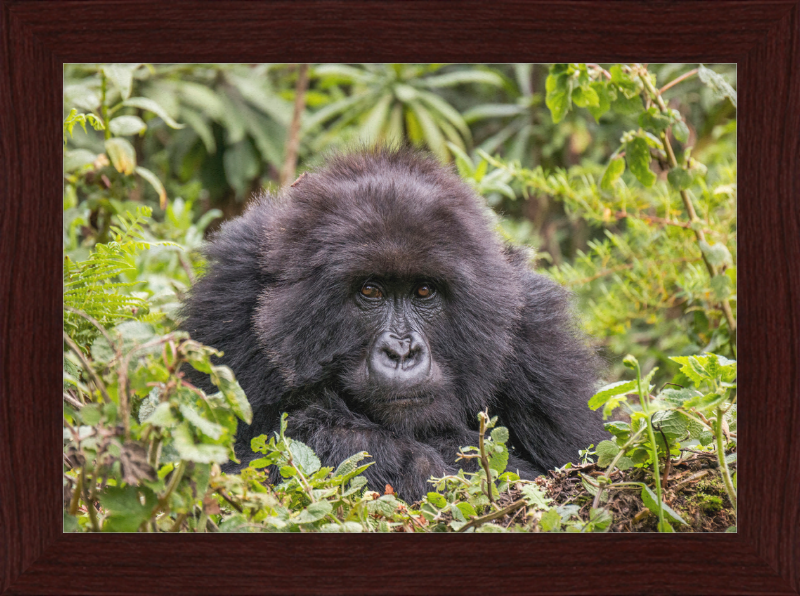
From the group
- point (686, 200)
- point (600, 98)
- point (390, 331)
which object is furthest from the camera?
point (686, 200)

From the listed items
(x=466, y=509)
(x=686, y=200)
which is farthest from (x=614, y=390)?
(x=686, y=200)

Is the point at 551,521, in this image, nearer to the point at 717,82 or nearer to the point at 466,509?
the point at 466,509

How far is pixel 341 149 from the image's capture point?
369 cm

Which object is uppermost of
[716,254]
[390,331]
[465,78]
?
[465,78]

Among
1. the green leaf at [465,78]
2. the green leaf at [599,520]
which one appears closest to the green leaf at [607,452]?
the green leaf at [599,520]

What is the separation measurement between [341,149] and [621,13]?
1.96 metres

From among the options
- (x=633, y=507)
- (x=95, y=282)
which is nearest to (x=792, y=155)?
(x=633, y=507)

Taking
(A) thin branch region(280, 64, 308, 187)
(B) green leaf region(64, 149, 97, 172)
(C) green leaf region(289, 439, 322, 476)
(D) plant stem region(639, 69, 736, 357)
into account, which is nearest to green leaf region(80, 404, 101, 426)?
(C) green leaf region(289, 439, 322, 476)

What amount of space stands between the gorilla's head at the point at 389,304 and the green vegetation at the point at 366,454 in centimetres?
33

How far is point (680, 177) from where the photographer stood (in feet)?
10.7

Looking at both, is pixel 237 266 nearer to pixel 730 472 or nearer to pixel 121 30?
pixel 121 30

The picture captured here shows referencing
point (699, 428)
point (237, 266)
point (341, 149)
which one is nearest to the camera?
point (699, 428)

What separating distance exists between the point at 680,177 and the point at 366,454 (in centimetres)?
185

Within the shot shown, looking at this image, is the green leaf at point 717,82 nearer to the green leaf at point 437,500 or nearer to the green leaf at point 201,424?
the green leaf at point 437,500
